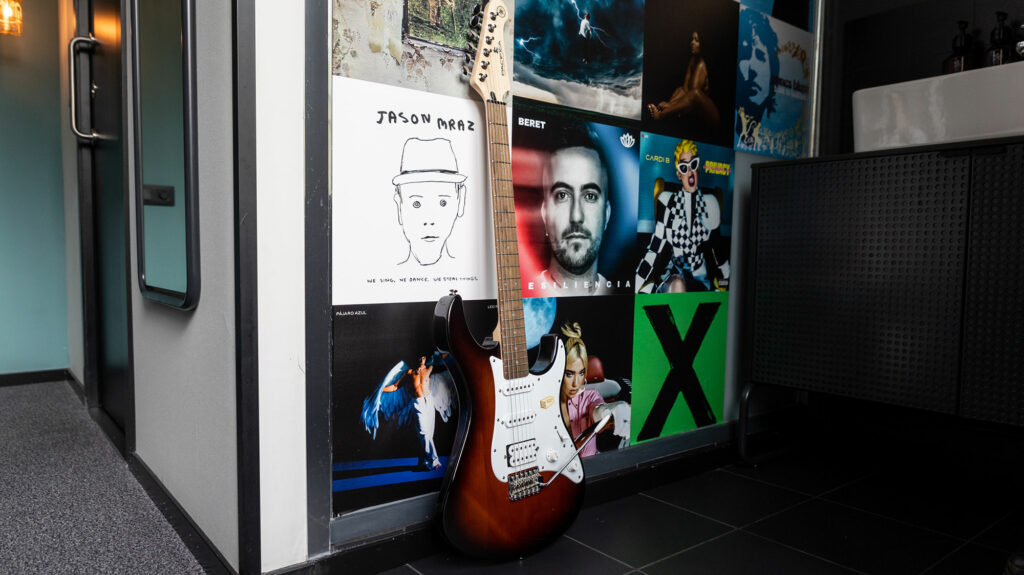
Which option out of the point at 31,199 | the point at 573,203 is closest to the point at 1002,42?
the point at 573,203

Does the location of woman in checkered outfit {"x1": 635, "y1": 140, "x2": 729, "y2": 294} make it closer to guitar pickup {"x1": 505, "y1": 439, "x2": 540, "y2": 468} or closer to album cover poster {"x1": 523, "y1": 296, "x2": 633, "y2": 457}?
album cover poster {"x1": 523, "y1": 296, "x2": 633, "y2": 457}

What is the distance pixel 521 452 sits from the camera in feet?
4.94

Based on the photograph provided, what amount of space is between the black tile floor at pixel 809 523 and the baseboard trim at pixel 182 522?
Result: 393mm

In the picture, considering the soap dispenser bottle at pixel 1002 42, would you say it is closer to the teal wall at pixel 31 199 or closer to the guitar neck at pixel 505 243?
the guitar neck at pixel 505 243

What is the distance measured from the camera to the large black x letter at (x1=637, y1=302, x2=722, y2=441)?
6.77 feet

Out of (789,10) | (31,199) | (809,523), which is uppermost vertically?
(789,10)

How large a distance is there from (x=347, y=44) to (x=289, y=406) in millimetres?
794

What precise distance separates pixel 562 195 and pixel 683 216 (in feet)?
1.79

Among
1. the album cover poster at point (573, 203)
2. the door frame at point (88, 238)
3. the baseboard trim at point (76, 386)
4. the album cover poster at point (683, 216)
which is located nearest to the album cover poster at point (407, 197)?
the album cover poster at point (573, 203)

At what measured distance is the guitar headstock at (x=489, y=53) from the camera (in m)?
1.53

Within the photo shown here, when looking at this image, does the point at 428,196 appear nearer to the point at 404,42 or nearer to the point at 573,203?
the point at 404,42

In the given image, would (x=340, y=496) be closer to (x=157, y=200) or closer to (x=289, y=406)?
(x=289, y=406)

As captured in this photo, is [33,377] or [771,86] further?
[33,377]

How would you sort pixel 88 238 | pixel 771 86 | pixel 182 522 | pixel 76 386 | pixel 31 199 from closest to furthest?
1. pixel 182 522
2. pixel 771 86
3. pixel 88 238
4. pixel 76 386
5. pixel 31 199
